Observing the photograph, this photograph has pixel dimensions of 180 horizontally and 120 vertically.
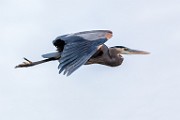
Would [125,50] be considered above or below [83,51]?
below

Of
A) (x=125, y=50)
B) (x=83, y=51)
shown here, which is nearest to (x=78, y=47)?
(x=83, y=51)

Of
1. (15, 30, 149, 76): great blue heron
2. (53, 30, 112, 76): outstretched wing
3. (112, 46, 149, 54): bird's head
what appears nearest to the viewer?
(53, 30, 112, 76): outstretched wing

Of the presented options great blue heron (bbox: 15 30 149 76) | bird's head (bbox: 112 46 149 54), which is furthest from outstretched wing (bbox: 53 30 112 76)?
bird's head (bbox: 112 46 149 54)

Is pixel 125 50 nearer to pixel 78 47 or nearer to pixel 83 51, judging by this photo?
pixel 78 47

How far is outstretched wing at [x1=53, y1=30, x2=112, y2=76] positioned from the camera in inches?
692

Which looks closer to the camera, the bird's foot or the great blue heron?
the great blue heron

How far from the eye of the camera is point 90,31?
20859 mm

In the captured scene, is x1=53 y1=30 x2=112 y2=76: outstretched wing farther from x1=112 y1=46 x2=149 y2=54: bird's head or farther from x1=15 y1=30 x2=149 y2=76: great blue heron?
x1=112 y1=46 x2=149 y2=54: bird's head

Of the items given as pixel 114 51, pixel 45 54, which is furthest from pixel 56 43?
pixel 114 51

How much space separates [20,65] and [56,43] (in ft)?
8.15

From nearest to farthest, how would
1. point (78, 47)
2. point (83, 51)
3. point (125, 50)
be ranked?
point (83, 51), point (78, 47), point (125, 50)

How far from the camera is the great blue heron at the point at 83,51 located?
701 inches

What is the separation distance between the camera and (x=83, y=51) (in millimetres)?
18500

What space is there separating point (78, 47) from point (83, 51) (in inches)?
A: 19.2
